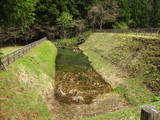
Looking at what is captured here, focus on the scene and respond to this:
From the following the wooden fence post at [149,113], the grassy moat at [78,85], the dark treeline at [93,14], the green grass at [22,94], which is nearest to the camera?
the wooden fence post at [149,113]

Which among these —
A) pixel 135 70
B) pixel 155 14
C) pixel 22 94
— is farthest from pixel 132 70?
pixel 155 14

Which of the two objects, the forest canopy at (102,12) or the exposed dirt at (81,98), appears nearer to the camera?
the exposed dirt at (81,98)

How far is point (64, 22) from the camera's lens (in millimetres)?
46344

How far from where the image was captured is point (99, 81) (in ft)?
53.8

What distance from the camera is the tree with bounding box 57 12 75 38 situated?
4628 centimetres

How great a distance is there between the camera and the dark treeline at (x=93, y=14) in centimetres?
4784

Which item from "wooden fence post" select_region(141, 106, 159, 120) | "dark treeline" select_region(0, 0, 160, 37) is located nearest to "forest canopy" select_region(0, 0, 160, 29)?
"dark treeline" select_region(0, 0, 160, 37)

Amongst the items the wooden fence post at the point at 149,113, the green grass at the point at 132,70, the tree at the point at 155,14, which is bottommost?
the green grass at the point at 132,70

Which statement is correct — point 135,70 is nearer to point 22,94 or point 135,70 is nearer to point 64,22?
point 22,94

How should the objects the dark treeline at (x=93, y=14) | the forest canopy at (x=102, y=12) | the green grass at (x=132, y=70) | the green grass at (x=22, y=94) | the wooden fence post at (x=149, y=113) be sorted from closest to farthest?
the wooden fence post at (x=149, y=113), the green grass at (x=22, y=94), the green grass at (x=132, y=70), the dark treeline at (x=93, y=14), the forest canopy at (x=102, y=12)

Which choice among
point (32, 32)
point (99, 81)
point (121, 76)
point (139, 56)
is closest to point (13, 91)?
point (99, 81)

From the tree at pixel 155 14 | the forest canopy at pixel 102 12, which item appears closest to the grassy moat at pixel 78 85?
the forest canopy at pixel 102 12

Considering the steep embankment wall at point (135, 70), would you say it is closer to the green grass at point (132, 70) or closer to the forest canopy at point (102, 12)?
the green grass at point (132, 70)

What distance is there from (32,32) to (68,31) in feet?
37.5
